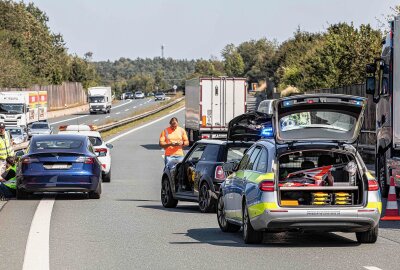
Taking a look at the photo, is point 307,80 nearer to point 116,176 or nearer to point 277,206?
point 116,176

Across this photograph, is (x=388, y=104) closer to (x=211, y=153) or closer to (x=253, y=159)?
Answer: (x=211, y=153)

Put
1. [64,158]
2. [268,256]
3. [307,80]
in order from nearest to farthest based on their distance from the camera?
[268,256]
[64,158]
[307,80]

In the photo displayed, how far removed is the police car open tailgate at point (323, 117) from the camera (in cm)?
1498

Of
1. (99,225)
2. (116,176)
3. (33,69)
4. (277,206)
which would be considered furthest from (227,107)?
(33,69)

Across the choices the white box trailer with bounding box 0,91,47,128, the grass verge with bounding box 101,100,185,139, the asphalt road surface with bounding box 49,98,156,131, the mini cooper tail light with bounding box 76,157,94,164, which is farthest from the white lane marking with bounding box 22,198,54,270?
A: the asphalt road surface with bounding box 49,98,156,131

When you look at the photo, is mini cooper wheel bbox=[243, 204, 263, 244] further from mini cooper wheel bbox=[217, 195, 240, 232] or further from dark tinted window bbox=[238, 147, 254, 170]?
mini cooper wheel bbox=[217, 195, 240, 232]

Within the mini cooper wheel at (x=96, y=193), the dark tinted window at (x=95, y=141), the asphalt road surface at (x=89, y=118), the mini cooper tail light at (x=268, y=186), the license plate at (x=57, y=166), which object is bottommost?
the asphalt road surface at (x=89, y=118)

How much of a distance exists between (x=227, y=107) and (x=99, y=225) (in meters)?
32.4

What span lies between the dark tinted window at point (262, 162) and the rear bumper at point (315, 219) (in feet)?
2.37

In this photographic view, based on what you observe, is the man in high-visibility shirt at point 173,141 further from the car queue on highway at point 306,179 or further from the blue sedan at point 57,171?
the car queue on highway at point 306,179

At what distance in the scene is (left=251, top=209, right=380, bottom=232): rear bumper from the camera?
13.9 m

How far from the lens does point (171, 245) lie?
1446cm

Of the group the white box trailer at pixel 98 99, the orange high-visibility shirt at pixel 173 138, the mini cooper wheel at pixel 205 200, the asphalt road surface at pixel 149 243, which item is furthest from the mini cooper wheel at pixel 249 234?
the white box trailer at pixel 98 99

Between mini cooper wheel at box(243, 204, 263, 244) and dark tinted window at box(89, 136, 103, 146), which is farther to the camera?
dark tinted window at box(89, 136, 103, 146)
